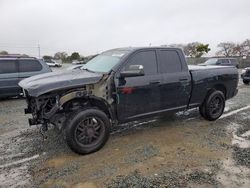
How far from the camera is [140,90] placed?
16.2ft

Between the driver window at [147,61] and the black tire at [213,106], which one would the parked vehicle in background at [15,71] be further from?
the black tire at [213,106]

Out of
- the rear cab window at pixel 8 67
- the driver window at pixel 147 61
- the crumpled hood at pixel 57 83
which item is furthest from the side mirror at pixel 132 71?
the rear cab window at pixel 8 67

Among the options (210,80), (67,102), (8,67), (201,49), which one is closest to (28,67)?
(8,67)

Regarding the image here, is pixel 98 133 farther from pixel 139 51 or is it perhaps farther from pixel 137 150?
pixel 139 51

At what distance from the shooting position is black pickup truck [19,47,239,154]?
4277 millimetres

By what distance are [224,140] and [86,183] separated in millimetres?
2974

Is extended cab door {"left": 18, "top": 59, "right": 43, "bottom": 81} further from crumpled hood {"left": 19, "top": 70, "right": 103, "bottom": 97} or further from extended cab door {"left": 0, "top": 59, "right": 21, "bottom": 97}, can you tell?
crumpled hood {"left": 19, "top": 70, "right": 103, "bottom": 97}

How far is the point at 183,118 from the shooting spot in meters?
6.62

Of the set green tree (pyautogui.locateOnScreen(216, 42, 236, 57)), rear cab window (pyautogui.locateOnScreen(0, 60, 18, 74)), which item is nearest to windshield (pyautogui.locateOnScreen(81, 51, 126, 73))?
rear cab window (pyautogui.locateOnScreen(0, 60, 18, 74))

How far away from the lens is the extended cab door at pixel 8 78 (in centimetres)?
939

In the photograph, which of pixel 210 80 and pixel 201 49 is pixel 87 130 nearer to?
pixel 210 80

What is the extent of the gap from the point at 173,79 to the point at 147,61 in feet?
2.34

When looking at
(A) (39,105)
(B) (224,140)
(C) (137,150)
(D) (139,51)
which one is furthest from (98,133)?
(B) (224,140)

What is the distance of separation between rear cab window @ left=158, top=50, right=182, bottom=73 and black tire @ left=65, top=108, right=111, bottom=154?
170cm
